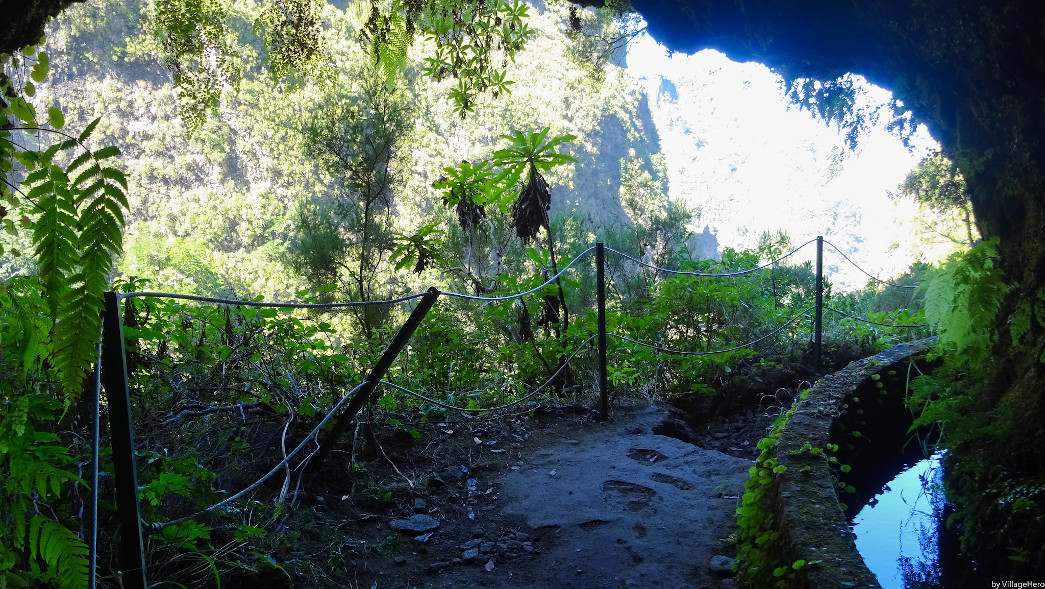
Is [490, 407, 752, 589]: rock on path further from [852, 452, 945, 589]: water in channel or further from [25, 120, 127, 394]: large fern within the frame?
[25, 120, 127, 394]: large fern

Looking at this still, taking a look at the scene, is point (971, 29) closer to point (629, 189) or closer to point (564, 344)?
point (564, 344)

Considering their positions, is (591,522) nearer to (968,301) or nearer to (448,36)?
(968,301)

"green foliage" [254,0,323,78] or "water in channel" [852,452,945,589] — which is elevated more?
"green foliage" [254,0,323,78]

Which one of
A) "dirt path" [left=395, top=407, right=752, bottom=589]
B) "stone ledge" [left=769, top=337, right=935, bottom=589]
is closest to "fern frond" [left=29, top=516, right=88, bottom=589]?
"dirt path" [left=395, top=407, right=752, bottom=589]

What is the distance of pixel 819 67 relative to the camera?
7848mm

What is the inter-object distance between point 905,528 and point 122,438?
3.41m

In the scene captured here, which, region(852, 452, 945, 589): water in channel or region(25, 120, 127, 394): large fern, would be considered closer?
region(25, 120, 127, 394): large fern

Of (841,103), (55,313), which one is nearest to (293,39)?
(55,313)

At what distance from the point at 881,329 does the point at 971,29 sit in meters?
3.58

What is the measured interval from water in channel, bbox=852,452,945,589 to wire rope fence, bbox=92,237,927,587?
1931mm

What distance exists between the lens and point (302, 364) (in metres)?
3.45

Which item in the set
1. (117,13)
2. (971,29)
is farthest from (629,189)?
(117,13)

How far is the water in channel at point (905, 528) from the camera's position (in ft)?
8.68

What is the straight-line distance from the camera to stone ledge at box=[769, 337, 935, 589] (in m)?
1.82
